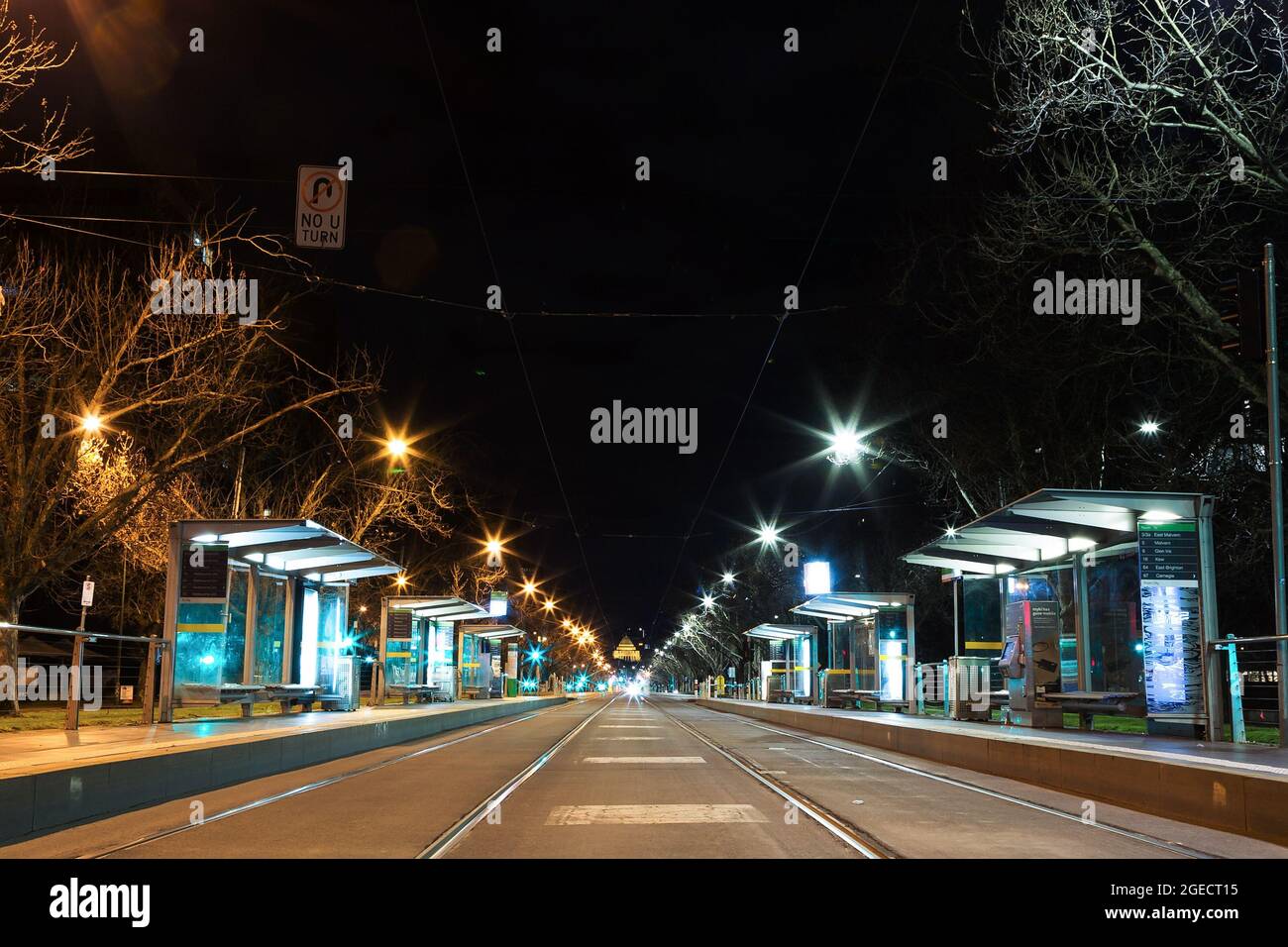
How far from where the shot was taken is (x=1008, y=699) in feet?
72.2

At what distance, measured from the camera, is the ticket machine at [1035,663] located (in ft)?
66.9

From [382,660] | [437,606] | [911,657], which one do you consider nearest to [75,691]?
[382,660]

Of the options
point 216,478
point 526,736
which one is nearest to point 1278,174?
point 526,736

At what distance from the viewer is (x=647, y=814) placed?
1058cm

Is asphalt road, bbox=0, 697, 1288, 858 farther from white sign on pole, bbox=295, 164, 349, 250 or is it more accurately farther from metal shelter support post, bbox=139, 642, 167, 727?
white sign on pole, bbox=295, 164, 349, 250

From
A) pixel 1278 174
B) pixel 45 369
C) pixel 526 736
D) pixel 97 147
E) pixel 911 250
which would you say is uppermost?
pixel 97 147

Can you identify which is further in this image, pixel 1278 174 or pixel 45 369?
pixel 45 369

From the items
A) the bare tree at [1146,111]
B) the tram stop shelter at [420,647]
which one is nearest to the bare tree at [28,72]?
the bare tree at [1146,111]

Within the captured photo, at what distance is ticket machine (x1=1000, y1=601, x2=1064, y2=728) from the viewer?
20.4 meters

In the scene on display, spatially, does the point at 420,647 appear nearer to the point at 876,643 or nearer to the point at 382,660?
the point at 382,660

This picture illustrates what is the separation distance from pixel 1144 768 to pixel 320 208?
12.3 m

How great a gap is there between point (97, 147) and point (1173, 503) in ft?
88.8
